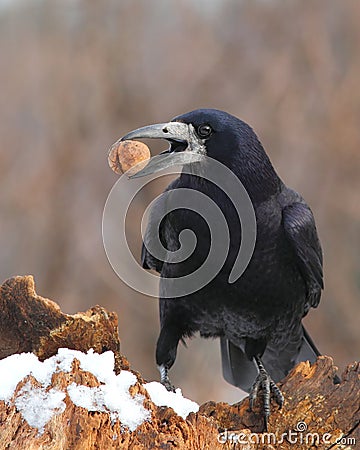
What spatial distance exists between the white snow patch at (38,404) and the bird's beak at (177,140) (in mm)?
1221

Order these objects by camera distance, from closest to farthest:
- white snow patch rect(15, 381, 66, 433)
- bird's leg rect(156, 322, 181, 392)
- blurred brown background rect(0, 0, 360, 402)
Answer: white snow patch rect(15, 381, 66, 433), bird's leg rect(156, 322, 181, 392), blurred brown background rect(0, 0, 360, 402)

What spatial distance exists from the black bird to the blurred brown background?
12.5 ft

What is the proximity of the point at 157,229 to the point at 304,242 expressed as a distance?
0.69m

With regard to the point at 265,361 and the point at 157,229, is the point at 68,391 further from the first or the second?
the point at 265,361

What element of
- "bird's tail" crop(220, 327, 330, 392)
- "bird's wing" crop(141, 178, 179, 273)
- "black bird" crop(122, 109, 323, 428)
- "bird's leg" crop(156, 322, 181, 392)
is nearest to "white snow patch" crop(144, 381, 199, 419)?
"black bird" crop(122, 109, 323, 428)

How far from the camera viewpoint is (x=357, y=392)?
2.69 m

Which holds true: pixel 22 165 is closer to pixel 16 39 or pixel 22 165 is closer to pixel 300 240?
pixel 16 39

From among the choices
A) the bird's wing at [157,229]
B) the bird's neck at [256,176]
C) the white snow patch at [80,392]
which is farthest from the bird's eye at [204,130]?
the white snow patch at [80,392]

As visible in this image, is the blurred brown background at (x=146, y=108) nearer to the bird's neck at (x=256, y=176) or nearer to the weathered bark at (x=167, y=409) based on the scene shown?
the bird's neck at (x=256, y=176)

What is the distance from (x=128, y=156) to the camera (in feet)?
10.5

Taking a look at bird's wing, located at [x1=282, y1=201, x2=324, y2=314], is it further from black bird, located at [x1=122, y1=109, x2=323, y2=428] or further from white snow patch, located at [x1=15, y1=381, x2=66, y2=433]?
white snow patch, located at [x1=15, y1=381, x2=66, y2=433]

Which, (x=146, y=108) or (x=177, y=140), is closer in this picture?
(x=177, y=140)

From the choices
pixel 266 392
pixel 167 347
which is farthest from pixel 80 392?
pixel 167 347

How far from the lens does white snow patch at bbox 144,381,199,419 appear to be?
2395 millimetres
